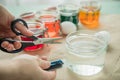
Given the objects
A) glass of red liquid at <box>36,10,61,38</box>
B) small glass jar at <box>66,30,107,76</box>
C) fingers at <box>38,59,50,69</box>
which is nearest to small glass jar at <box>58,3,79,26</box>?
glass of red liquid at <box>36,10,61,38</box>

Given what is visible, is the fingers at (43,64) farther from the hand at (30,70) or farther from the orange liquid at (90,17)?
the orange liquid at (90,17)

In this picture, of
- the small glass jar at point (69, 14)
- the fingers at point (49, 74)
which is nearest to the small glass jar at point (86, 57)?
the fingers at point (49, 74)

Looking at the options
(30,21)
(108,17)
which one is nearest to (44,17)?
(30,21)

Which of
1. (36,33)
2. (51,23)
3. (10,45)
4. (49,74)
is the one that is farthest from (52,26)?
(49,74)

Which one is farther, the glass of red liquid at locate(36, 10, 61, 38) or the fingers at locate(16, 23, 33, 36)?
the glass of red liquid at locate(36, 10, 61, 38)

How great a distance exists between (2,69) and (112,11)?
75 centimetres

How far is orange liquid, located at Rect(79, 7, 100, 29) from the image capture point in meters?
0.97

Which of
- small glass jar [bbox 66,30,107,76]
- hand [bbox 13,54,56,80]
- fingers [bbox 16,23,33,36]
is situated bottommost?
small glass jar [bbox 66,30,107,76]

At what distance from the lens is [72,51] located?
71 cm

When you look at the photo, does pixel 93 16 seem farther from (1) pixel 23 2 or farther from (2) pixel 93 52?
(1) pixel 23 2

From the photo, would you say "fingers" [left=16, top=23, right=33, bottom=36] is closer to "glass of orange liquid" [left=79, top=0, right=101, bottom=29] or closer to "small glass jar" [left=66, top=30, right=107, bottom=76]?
"small glass jar" [left=66, top=30, right=107, bottom=76]

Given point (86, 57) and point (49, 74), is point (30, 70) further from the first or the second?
point (86, 57)

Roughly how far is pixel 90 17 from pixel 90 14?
15 mm

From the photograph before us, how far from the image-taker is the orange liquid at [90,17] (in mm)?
974
